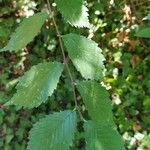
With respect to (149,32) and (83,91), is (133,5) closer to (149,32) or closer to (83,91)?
(149,32)

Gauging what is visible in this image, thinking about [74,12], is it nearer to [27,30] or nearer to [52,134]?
[27,30]

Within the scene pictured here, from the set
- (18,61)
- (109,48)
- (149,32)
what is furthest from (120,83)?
(149,32)

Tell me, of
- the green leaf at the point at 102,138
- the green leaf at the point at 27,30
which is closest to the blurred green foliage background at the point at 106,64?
the green leaf at the point at 27,30

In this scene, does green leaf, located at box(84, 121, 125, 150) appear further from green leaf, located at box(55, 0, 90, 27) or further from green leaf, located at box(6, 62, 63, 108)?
green leaf, located at box(55, 0, 90, 27)

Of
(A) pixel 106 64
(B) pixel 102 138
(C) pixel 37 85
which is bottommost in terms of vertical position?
(A) pixel 106 64

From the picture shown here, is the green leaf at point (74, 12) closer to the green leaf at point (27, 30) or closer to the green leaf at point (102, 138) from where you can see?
the green leaf at point (27, 30)

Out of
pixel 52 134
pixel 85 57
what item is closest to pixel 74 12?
pixel 85 57
